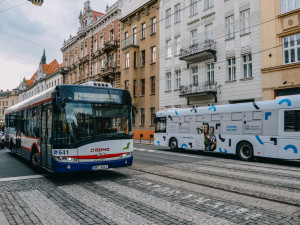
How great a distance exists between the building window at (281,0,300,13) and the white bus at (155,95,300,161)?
9152mm

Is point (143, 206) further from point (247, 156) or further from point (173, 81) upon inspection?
point (173, 81)

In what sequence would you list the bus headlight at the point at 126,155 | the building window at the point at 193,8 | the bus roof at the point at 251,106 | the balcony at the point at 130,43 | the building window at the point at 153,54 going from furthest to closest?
the balcony at the point at 130,43, the building window at the point at 153,54, the building window at the point at 193,8, the bus roof at the point at 251,106, the bus headlight at the point at 126,155

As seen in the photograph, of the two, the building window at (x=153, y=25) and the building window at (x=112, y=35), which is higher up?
the building window at (x=112, y=35)

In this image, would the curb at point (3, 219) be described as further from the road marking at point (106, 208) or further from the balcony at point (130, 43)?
the balcony at point (130, 43)

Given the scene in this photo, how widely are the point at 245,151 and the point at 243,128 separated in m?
1.18

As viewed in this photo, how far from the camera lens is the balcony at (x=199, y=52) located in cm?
2391

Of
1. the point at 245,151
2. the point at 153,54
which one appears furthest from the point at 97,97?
the point at 153,54

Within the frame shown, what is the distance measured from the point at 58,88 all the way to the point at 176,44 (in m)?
22.9

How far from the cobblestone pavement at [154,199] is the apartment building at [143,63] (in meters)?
22.5

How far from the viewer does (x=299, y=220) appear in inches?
186

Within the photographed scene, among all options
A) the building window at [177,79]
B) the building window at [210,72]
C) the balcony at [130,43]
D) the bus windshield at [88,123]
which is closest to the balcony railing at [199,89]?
the building window at [210,72]

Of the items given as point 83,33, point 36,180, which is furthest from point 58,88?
point 83,33

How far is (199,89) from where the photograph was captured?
80.9 feet

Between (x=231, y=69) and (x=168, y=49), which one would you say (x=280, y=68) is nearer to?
(x=231, y=69)
